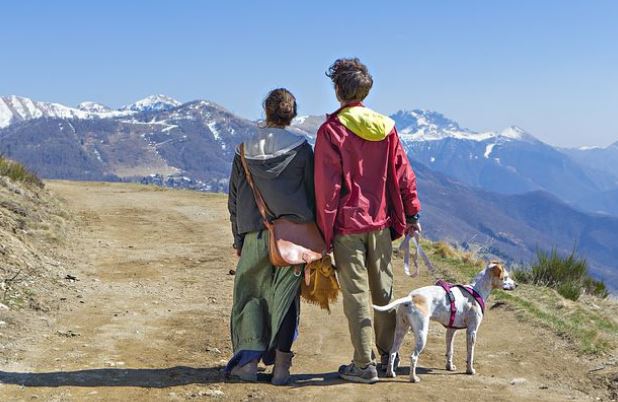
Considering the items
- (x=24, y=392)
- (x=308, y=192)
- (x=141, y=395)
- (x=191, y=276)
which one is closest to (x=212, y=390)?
→ (x=141, y=395)

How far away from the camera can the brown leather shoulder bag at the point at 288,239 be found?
18.1 ft

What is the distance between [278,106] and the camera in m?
5.59

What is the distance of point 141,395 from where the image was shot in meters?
5.35

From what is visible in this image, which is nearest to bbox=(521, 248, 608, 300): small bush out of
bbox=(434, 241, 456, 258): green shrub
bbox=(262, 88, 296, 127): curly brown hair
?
bbox=(434, 241, 456, 258): green shrub

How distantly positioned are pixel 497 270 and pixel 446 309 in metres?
0.86

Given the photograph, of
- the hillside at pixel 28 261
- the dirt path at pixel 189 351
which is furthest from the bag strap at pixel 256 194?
the hillside at pixel 28 261

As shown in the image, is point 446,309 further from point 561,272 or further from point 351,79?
point 561,272

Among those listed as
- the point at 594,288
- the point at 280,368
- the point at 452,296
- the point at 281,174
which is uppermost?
the point at 281,174

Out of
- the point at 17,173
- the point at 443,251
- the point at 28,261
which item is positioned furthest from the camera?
the point at 17,173

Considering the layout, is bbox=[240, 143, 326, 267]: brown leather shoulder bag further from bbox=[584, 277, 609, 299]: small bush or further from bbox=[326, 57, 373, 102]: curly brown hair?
bbox=[584, 277, 609, 299]: small bush

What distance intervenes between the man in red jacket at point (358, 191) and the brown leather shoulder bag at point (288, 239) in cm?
10

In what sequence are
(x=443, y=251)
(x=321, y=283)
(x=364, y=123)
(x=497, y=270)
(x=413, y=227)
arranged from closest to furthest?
(x=364, y=123)
(x=321, y=283)
(x=413, y=227)
(x=497, y=270)
(x=443, y=251)

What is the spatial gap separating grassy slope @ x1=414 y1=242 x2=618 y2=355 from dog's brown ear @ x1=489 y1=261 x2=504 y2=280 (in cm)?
188

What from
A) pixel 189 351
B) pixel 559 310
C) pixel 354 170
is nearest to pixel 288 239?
pixel 354 170
